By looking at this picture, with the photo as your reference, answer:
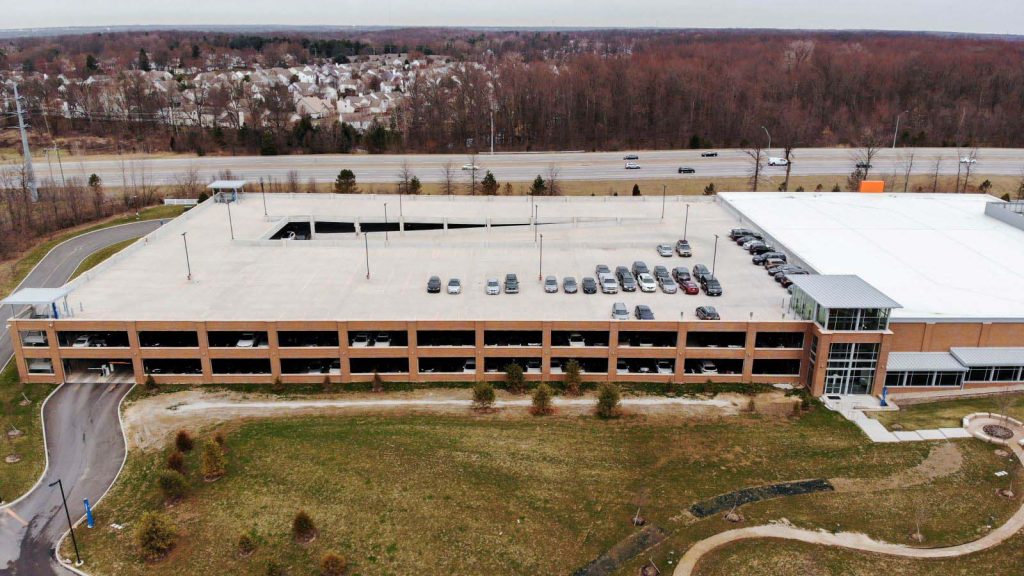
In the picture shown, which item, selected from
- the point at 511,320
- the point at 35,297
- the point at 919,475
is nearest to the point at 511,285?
the point at 511,320

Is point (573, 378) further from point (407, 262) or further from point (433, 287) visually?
point (407, 262)

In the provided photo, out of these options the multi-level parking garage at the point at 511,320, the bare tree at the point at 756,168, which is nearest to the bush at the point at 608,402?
the multi-level parking garage at the point at 511,320

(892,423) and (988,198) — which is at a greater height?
(988,198)

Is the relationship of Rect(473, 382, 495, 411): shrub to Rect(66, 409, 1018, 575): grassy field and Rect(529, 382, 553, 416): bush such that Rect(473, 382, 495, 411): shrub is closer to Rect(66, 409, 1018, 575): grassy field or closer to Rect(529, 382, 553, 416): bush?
Rect(66, 409, 1018, 575): grassy field

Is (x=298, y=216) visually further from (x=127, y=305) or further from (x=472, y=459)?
(x=472, y=459)

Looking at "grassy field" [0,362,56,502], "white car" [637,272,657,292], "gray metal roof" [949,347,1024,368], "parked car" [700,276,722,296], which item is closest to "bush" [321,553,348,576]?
"grassy field" [0,362,56,502]

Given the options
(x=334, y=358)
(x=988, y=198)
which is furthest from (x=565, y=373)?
(x=988, y=198)
